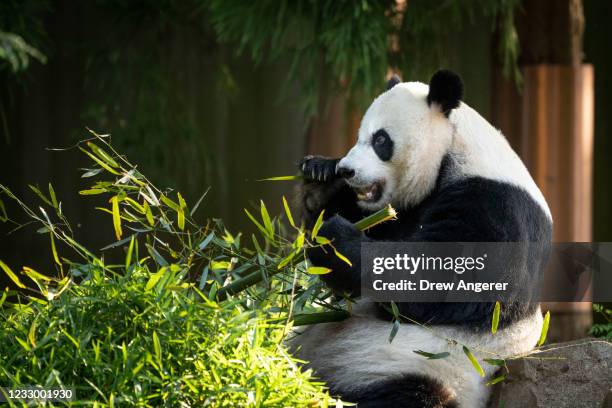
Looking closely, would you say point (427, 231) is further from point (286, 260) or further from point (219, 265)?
point (219, 265)

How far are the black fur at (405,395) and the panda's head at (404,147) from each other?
2.43 feet

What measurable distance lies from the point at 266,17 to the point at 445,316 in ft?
11.4

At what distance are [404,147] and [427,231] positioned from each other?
443mm

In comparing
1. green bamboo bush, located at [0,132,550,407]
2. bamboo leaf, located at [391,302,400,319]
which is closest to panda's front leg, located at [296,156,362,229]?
bamboo leaf, located at [391,302,400,319]

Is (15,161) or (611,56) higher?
(611,56)

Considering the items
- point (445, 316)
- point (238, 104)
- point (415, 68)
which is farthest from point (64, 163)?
point (445, 316)

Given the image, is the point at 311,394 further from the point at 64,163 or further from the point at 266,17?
the point at 64,163

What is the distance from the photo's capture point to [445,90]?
11.3 feet

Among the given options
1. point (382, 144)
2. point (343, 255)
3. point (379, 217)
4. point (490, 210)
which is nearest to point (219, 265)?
point (343, 255)

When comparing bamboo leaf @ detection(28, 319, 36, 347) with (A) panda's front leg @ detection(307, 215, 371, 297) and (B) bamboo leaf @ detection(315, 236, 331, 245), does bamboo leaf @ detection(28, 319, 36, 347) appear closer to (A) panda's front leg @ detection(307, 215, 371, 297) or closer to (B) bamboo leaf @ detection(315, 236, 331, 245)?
(B) bamboo leaf @ detection(315, 236, 331, 245)

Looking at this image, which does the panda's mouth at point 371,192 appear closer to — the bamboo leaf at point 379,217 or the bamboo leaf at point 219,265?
the bamboo leaf at point 379,217

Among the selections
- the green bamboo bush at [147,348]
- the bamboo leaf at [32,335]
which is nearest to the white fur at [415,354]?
the green bamboo bush at [147,348]

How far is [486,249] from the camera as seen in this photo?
3115 millimetres

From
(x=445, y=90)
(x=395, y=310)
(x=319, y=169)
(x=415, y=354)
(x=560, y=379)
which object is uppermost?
(x=445, y=90)
